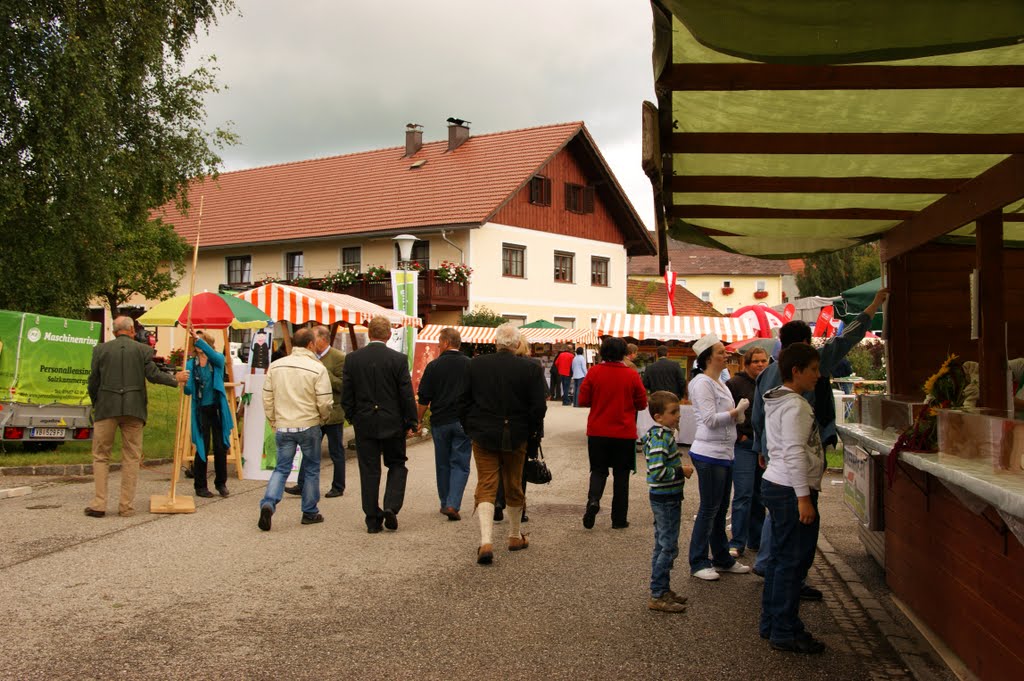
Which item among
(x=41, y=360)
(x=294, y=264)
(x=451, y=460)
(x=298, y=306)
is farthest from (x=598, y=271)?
(x=451, y=460)

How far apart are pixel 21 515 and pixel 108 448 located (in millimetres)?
1036

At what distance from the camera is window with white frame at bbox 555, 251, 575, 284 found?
44.1 metres

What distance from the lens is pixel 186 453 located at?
1262 centimetres

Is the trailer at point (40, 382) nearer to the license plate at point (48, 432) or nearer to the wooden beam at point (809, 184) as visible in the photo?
the license plate at point (48, 432)

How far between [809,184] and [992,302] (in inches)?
52.5

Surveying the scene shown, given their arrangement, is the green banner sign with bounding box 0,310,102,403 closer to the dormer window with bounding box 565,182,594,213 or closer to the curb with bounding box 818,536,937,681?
the curb with bounding box 818,536,937,681

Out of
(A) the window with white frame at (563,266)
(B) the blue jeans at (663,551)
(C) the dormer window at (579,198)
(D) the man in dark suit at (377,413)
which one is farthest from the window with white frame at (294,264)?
(B) the blue jeans at (663,551)

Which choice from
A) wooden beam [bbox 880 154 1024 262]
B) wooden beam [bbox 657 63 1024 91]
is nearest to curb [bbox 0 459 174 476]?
wooden beam [bbox 880 154 1024 262]

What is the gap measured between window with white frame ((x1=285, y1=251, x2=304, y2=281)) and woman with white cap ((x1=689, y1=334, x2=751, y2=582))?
123 feet

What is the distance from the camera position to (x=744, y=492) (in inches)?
306

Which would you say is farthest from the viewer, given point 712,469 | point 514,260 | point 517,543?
point 514,260

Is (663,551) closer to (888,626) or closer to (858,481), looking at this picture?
(888,626)

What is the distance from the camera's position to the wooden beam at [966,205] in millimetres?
5672

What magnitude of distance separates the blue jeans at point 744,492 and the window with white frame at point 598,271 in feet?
124
